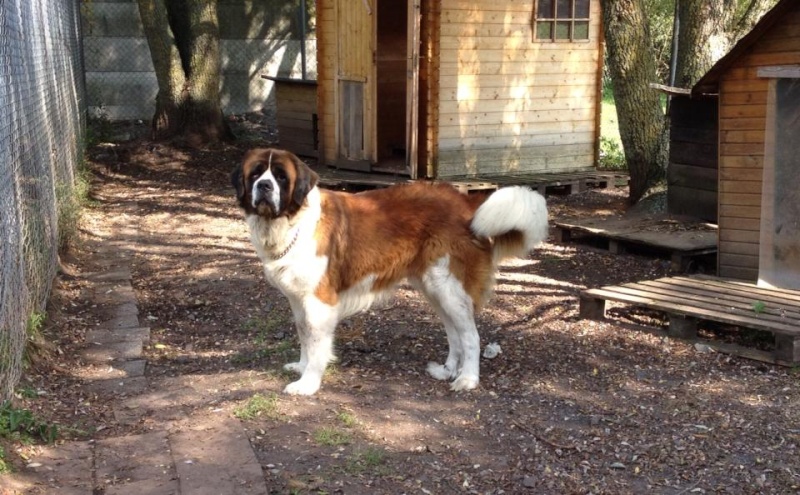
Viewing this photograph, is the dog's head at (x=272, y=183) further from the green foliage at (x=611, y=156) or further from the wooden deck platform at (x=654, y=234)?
the green foliage at (x=611, y=156)

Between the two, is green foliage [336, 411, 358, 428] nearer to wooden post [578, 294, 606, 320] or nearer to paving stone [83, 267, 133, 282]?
wooden post [578, 294, 606, 320]

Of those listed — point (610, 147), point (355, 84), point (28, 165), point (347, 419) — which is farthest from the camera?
point (610, 147)

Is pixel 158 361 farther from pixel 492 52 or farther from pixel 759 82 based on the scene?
pixel 492 52

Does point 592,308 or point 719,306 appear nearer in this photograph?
point 719,306

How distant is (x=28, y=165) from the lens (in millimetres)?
6156

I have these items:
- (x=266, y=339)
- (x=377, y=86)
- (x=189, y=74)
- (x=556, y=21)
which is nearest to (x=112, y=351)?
(x=266, y=339)

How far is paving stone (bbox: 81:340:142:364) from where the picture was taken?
587 centimetres

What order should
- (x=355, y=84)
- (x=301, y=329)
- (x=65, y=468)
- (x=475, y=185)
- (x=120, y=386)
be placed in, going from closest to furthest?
1. (x=65, y=468)
2. (x=301, y=329)
3. (x=120, y=386)
4. (x=475, y=185)
5. (x=355, y=84)

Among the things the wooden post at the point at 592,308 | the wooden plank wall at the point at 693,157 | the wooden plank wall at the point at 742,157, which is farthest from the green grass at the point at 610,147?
the wooden post at the point at 592,308

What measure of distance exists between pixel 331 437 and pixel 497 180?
291 inches

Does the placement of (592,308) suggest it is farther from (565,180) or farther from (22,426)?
(565,180)

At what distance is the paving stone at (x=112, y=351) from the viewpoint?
587 centimetres

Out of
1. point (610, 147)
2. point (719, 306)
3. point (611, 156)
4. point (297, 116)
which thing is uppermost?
point (297, 116)

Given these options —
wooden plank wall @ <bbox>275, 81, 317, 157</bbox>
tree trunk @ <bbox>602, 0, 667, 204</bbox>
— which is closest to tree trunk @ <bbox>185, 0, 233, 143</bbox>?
wooden plank wall @ <bbox>275, 81, 317, 157</bbox>
